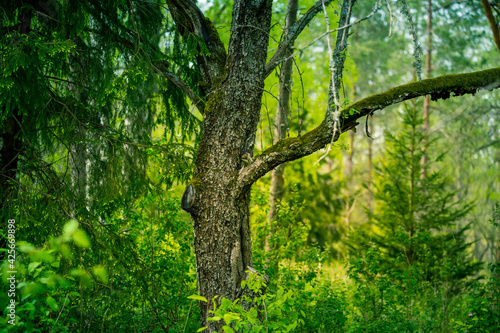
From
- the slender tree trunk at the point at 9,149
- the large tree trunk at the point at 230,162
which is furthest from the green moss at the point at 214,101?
the slender tree trunk at the point at 9,149

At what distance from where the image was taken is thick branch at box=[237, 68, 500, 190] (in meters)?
3.82

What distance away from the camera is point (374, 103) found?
384 centimetres

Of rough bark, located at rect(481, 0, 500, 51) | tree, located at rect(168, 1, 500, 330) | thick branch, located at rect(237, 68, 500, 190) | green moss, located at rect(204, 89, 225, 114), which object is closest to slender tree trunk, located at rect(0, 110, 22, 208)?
tree, located at rect(168, 1, 500, 330)

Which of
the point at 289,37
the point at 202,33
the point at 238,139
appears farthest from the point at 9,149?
the point at 289,37

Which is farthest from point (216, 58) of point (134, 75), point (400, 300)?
point (400, 300)

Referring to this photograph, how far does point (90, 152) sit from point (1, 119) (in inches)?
40.8

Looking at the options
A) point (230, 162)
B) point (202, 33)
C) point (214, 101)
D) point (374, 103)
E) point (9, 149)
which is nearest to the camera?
point (374, 103)

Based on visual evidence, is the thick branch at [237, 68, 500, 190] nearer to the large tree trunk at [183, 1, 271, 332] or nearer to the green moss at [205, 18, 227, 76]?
the large tree trunk at [183, 1, 271, 332]

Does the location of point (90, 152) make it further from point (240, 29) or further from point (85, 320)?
point (240, 29)

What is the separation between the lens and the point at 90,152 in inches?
194

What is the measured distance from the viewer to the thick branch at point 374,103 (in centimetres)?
382

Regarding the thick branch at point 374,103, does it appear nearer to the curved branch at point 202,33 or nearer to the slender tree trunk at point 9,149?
the curved branch at point 202,33

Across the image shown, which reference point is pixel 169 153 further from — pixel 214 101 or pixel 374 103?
pixel 374 103

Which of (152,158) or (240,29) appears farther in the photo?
(152,158)
